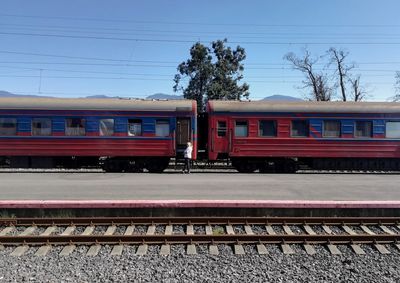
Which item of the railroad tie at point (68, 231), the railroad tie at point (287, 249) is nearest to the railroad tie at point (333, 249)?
the railroad tie at point (287, 249)

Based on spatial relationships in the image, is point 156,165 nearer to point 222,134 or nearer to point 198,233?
point 222,134

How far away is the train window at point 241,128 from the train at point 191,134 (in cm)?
3

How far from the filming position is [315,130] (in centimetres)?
2023

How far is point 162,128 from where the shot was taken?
20062 mm

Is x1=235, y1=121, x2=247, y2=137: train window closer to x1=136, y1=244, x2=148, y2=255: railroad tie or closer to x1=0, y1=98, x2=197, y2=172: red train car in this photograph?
x1=0, y1=98, x2=197, y2=172: red train car

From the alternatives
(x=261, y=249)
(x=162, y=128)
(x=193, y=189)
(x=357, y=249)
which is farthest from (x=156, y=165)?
(x=357, y=249)

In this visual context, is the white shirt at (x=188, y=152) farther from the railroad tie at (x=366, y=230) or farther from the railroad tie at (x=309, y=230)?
the railroad tie at (x=366, y=230)

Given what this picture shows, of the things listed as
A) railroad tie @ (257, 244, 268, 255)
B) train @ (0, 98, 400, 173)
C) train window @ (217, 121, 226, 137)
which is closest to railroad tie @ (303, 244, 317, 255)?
railroad tie @ (257, 244, 268, 255)

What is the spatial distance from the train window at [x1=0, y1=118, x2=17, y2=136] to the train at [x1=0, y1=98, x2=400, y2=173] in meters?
0.05

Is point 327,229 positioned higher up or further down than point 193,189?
further down

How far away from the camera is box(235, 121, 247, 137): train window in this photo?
20.1m

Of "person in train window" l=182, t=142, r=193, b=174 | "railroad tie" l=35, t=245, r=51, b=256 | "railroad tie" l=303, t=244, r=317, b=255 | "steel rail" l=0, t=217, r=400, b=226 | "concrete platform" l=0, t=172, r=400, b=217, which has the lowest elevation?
"railroad tie" l=35, t=245, r=51, b=256

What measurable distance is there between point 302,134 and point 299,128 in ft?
1.04

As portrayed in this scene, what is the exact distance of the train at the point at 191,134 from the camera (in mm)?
19859
